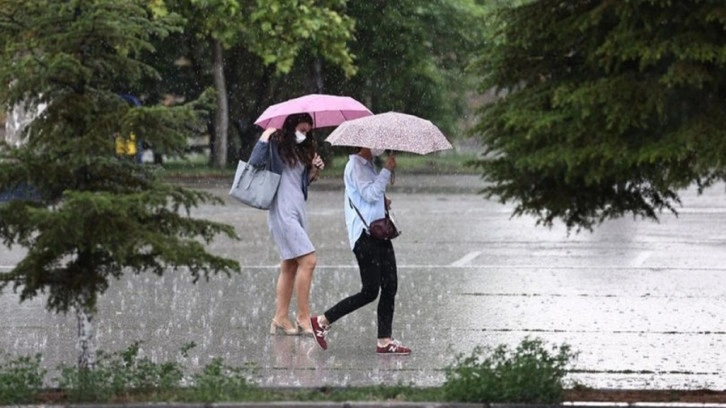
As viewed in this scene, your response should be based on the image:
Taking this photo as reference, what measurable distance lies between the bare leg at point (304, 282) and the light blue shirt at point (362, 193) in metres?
0.75

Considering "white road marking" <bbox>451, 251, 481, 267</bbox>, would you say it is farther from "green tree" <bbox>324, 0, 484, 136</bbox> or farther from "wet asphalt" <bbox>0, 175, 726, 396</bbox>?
"green tree" <bbox>324, 0, 484, 136</bbox>

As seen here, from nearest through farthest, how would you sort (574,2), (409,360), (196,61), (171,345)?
1. (574,2)
2. (409,360)
3. (171,345)
4. (196,61)

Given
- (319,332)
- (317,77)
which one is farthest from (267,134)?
(317,77)

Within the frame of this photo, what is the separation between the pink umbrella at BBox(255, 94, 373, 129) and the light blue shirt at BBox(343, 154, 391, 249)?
0.65 m

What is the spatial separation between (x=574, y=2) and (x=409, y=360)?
10.4ft

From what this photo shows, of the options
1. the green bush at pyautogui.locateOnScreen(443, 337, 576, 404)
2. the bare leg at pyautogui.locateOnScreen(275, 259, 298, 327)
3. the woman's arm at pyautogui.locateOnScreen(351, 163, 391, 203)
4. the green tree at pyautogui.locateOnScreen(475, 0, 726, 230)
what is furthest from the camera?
the bare leg at pyautogui.locateOnScreen(275, 259, 298, 327)

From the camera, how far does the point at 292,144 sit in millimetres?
11773

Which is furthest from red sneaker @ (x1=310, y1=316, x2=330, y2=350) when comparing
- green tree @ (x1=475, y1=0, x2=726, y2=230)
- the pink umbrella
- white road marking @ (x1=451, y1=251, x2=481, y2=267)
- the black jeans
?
white road marking @ (x1=451, y1=251, x2=481, y2=267)

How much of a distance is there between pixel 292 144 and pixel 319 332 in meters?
1.42

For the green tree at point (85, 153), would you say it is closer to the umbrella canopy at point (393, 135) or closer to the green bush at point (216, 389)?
the green bush at point (216, 389)

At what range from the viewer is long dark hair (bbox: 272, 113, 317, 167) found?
11.8 m

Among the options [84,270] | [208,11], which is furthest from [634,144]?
[208,11]

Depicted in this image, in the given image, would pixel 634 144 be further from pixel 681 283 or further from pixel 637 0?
pixel 681 283

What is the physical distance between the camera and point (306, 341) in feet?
38.5
